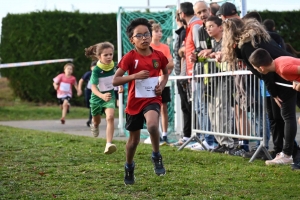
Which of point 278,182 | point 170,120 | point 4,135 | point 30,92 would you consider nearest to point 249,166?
point 278,182

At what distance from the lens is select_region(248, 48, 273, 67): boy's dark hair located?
8.28m

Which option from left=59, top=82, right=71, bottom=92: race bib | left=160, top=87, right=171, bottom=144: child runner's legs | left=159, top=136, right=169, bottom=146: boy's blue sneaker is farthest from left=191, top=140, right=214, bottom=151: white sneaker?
left=59, top=82, right=71, bottom=92: race bib

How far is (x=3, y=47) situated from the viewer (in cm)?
2594


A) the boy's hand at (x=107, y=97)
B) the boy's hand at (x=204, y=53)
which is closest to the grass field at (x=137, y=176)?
the boy's hand at (x=107, y=97)

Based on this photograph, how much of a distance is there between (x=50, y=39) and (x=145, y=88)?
714 inches

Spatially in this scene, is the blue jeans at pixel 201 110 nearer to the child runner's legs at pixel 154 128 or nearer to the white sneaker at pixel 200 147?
the white sneaker at pixel 200 147

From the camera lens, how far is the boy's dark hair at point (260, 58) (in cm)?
828

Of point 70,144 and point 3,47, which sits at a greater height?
point 3,47

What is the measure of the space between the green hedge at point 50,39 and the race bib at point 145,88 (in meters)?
17.7

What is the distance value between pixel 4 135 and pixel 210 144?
4.11 metres

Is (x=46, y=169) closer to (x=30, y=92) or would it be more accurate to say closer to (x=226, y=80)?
(x=226, y=80)

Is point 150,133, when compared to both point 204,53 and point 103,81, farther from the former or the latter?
point 204,53

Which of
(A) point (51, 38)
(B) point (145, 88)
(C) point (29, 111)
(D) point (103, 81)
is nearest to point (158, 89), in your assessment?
(B) point (145, 88)

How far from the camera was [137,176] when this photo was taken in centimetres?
827
